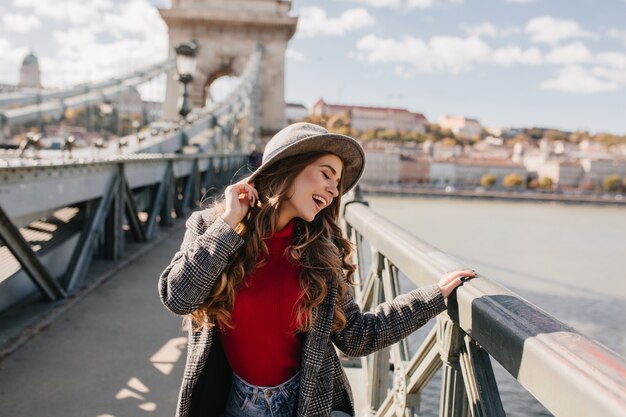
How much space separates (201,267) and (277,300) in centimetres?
18

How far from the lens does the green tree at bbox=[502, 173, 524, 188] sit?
2968 inches

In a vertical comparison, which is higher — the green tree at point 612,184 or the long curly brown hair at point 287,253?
the long curly brown hair at point 287,253

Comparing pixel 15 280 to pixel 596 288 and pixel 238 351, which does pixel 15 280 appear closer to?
pixel 238 351

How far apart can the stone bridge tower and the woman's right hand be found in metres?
21.6

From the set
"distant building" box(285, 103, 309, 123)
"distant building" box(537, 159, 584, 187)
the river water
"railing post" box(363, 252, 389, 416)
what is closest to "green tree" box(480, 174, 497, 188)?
"distant building" box(537, 159, 584, 187)

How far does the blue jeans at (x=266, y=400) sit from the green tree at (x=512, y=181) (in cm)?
7792

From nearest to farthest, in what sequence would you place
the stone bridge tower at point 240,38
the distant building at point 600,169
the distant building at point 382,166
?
1. the stone bridge tower at point 240,38
2. the distant building at point 382,166
3. the distant building at point 600,169

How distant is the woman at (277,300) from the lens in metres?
1.21

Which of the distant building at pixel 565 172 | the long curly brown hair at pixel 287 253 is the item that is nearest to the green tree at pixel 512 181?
the distant building at pixel 565 172

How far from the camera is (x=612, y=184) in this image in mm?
77688

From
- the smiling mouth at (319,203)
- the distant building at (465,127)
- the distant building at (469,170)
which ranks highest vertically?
the distant building at (465,127)

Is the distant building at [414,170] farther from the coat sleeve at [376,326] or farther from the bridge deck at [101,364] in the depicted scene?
the coat sleeve at [376,326]

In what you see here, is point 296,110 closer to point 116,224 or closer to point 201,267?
point 116,224

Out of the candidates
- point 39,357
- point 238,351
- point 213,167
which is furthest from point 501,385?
point 213,167
